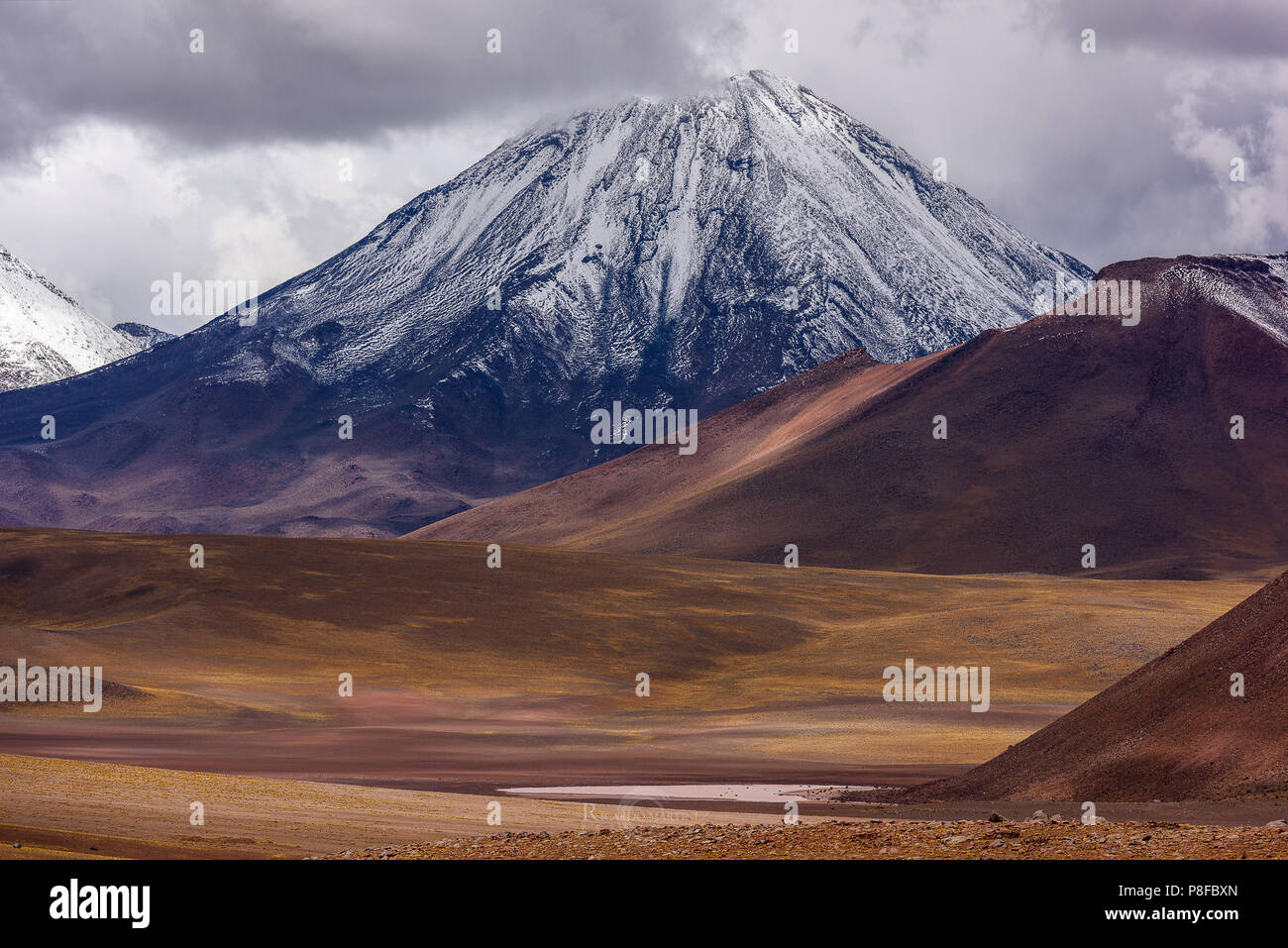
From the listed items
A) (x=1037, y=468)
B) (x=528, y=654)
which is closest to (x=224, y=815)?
(x=528, y=654)

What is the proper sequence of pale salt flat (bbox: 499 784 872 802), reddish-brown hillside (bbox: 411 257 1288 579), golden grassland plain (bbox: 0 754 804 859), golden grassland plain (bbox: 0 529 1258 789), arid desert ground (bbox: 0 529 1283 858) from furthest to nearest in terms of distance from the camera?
1. reddish-brown hillside (bbox: 411 257 1288 579)
2. golden grassland plain (bbox: 0 529 1258 789)
3. pale salt flat (bbox: 499 784 872 802)
4. arid desert ground (bbox: 0 529 1283 858)
5. golden grassland plain (bbox: 0 754 804 859)

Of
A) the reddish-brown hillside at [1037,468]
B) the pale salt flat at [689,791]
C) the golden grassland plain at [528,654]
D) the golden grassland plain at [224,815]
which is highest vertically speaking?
the reddish-brown hillside at [1037,468]

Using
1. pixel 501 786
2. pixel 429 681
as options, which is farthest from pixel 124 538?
pixel 501 786

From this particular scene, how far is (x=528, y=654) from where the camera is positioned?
81.6m

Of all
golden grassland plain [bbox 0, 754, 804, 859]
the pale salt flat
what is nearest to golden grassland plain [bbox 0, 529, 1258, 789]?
the pale salt flat

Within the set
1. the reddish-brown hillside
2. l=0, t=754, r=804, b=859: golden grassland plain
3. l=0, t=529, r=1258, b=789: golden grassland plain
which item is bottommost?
l=0, t=754, r=804, b=859: golden grassland plain

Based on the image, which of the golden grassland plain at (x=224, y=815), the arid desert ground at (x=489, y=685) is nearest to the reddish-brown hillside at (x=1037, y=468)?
the arid desert ground at (x=489, y=685)

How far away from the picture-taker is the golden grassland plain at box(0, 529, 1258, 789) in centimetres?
4603

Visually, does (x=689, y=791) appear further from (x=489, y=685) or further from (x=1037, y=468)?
(x=1037, y=468)

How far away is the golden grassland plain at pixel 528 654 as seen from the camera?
46031mm

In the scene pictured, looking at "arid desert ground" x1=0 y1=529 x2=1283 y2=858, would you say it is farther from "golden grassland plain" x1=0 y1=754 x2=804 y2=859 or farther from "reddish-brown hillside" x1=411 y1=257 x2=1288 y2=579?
"reddish-brown hillside" x1=411 y1=257 x2=1288 y2=579

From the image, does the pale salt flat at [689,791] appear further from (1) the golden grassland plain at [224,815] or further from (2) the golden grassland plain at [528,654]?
(1) the golden grassland plain at [224,815]

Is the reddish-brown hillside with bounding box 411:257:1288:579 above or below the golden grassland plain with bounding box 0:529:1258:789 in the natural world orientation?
above
